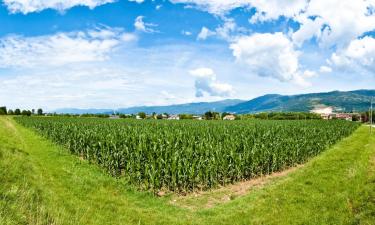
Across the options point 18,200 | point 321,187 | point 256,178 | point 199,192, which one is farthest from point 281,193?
point 18,200

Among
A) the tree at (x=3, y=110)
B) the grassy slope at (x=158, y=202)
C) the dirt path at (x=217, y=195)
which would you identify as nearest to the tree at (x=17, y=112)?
the tree at (x=3, y=110)

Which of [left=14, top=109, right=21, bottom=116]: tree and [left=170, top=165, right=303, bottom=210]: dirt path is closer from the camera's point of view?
[left=170, top=165, right=303, bottom=210]: dirt path

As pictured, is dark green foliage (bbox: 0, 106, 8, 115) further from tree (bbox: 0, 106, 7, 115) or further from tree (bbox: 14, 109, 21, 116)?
tree (bbox: 14, 109, 21, 116)

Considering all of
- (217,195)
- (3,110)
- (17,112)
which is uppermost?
(3,110)

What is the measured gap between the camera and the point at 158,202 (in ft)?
52.2

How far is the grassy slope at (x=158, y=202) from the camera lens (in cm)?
1165

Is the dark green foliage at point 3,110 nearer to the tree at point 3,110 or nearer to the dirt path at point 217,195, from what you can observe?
the tree at point 3,110

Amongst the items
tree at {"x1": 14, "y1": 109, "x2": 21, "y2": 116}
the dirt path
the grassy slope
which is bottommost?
the dirt path

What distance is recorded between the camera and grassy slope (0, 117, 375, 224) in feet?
38.2

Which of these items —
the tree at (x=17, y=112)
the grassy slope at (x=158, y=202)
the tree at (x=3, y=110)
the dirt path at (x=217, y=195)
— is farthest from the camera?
the tree at (x=17, y=112)

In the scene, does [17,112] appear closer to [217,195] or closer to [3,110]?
[3,110]

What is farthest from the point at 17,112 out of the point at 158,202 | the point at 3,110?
the point at 158,202

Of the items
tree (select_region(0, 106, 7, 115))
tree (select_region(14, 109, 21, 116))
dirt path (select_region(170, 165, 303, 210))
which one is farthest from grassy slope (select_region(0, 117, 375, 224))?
tree (select_region(14, 109, 21, 116))

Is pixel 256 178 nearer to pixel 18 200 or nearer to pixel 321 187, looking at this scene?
pixel 321 187
